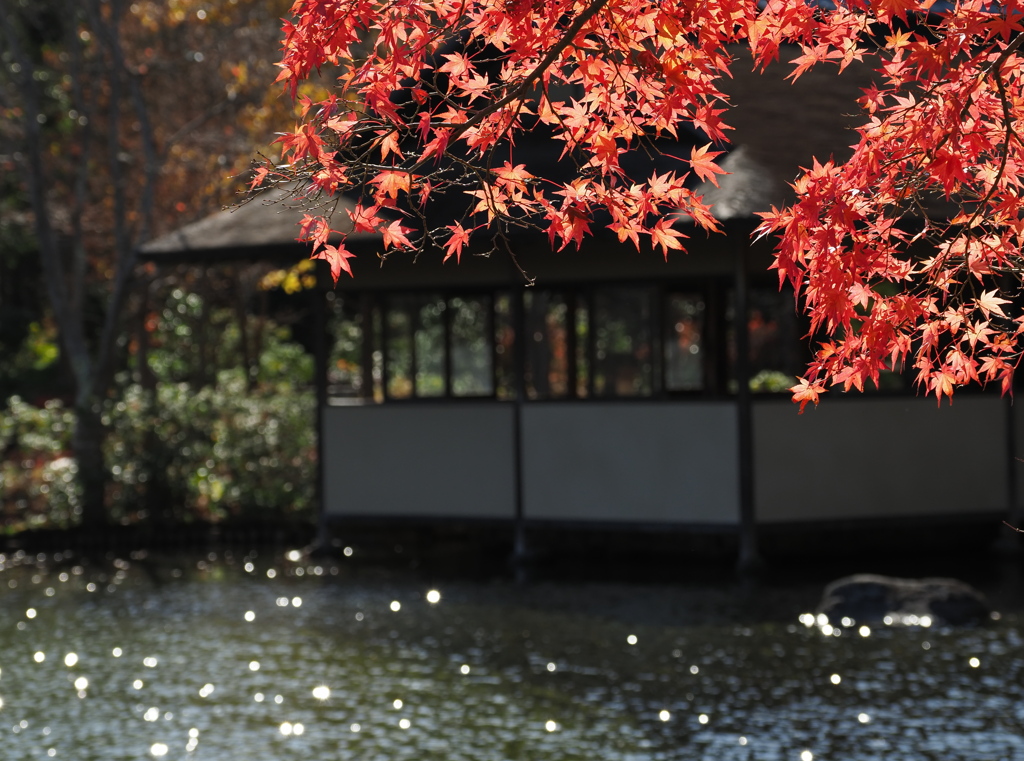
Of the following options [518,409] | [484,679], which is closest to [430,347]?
[518,409]

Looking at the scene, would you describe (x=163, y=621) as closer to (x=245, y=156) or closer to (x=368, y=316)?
(x=368, y=316)

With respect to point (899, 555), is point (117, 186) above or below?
above

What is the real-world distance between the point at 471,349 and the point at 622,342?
1719mm

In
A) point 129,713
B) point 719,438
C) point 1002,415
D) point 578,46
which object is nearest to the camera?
point 578,46

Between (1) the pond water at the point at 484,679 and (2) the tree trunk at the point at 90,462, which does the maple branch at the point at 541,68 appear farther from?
(2) the tree trunk at the point at 90,462

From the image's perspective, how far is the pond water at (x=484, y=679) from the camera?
7.41 metres

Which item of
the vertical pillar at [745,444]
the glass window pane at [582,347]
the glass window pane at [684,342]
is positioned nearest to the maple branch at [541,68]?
the vertical pillar at [745,444]

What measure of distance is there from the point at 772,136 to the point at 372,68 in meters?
9.50

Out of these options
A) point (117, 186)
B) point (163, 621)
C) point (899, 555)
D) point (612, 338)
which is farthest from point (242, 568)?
point (899, 555)

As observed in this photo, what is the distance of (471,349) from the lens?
14703 mm

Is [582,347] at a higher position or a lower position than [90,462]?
higher

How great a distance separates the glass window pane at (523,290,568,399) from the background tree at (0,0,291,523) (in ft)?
17.6

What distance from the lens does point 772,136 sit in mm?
13422

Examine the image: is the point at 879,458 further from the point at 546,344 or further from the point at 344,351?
the point at 344,351
